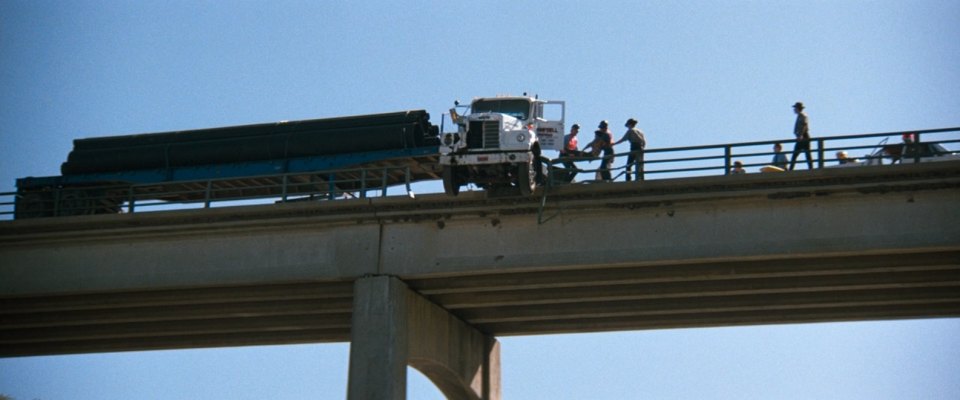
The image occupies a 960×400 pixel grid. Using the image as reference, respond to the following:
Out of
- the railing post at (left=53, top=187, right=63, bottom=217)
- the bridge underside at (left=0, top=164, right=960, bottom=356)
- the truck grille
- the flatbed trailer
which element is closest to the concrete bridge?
the bridge underside at (left=0, top=164, right=960, bottom=356)

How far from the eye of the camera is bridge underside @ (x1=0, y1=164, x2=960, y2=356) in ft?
83.9

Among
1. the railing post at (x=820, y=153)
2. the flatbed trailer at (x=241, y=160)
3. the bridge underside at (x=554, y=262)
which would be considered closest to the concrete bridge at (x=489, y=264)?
the bridge underside at (x=554, y=262)

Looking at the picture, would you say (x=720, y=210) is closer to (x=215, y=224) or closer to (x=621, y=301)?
(x=621, y=301)

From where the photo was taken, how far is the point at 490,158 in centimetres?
2630

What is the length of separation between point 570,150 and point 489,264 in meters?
3.61

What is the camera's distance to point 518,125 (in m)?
27.5

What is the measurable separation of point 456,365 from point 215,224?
6429 millimetres

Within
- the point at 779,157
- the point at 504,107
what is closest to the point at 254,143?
the point at 504,107

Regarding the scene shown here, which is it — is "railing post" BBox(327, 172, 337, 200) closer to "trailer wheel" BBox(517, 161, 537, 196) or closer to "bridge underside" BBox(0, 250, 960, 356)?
"bridge underside" BBox(0, 250, 960, 356)

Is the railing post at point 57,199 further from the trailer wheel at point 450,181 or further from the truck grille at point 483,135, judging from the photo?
the truck grille at point 483,135

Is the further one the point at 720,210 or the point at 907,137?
the point at 907,137

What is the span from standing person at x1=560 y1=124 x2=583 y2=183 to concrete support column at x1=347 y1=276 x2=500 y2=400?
13.7 feet

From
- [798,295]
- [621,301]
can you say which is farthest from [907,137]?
[621,301]

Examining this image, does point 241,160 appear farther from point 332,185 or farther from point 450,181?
point 450,181
